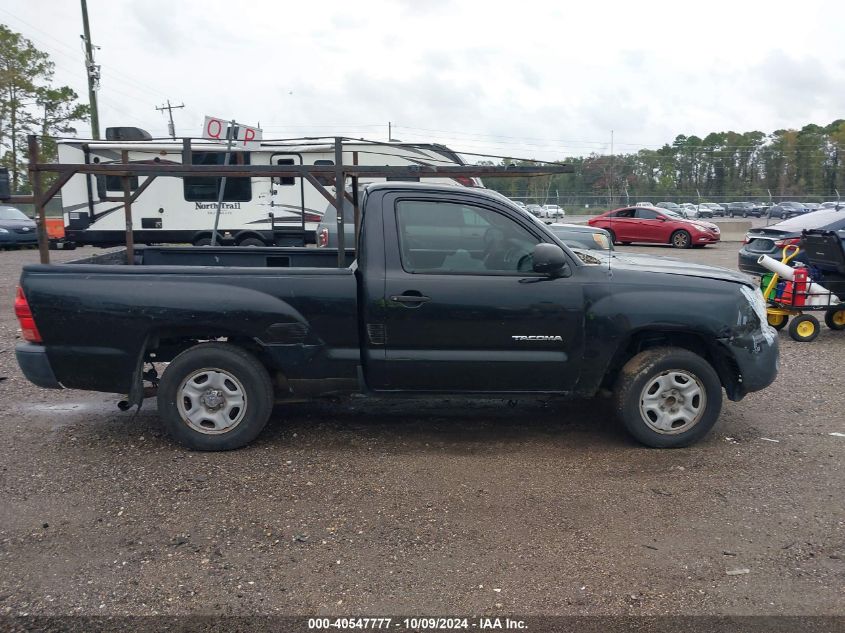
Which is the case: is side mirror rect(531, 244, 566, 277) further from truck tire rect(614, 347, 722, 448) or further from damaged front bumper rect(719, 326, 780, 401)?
damaged front bumper rect(719, 326, 780, 401)

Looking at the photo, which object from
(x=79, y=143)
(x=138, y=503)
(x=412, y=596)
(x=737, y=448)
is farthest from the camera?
(x=79, y=143)

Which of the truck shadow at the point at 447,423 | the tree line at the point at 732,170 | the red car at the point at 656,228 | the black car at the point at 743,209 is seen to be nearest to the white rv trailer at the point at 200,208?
the red car at the point at 656,228

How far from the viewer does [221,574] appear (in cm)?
357

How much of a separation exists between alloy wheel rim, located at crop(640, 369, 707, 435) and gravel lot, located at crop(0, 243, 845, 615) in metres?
0.20

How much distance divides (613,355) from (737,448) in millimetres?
1170

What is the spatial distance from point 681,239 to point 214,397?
891 inches

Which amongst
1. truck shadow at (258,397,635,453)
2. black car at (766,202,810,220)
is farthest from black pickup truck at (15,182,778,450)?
black car at (766,202,810,220)

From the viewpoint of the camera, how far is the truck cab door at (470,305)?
16.5 feet

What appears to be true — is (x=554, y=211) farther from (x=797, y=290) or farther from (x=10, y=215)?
(x=797, y=290)

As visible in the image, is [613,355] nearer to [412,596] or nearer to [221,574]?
[412,596]

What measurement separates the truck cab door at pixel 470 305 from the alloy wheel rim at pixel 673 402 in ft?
1.87

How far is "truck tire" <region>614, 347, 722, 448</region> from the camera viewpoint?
5.14m

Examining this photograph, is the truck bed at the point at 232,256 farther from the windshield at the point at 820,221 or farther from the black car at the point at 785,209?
the black car at the point at 785,209

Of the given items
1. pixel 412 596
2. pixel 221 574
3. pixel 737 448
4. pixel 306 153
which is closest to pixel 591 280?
pixel 737 448
